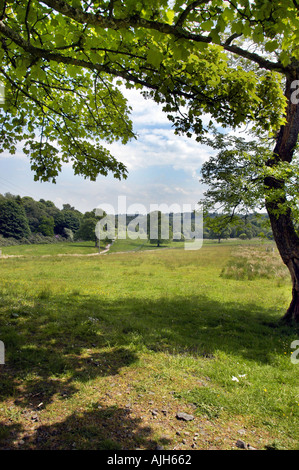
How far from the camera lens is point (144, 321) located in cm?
948

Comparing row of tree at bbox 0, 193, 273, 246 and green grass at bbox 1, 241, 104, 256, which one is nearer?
green grass at bbox 1, 241, 104, 256

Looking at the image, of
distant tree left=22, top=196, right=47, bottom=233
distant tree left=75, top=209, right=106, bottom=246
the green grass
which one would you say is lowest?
the green grass

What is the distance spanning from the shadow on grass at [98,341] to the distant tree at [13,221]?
48736mm

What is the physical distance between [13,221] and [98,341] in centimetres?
5620

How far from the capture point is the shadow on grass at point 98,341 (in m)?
4.05

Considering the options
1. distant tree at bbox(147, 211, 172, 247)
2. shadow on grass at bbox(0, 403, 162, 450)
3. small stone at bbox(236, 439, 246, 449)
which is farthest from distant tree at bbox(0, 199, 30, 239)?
small stone at bbox(236, 439, 246, 449)

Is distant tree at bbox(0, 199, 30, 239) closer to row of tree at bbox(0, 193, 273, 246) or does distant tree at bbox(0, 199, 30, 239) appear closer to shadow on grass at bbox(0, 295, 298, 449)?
row of tree at bbox(0, 193, 273, 246)

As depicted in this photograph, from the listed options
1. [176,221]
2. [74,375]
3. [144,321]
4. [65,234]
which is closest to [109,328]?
[144,321]

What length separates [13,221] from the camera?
183ft

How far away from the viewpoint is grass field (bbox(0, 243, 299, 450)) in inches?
150

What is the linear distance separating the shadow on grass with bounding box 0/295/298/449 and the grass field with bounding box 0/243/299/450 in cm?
3

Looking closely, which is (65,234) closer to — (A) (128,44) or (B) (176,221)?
(B) (176,221)

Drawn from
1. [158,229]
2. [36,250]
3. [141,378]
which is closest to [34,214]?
[36,250]
